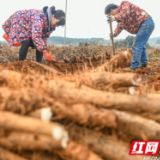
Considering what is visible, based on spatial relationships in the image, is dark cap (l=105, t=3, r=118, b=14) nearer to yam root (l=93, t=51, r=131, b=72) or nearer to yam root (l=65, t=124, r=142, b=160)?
yam root (l=93, t=51, r=131, b=72)

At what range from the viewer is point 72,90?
1090 millimetres

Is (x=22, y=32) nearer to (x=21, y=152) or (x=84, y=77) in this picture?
(x=84, y=77)

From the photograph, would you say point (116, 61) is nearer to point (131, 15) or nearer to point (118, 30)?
point (131, 15)

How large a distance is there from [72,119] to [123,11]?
141 inches

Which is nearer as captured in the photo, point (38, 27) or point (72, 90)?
point (72, 90)

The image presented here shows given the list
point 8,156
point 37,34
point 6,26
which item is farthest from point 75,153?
point 6,26

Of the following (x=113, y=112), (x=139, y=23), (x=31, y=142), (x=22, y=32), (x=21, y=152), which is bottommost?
(x=21, y=152)

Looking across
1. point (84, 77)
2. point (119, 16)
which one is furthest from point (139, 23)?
point (84, 77)

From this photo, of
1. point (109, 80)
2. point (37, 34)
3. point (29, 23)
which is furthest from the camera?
point (29, 23)

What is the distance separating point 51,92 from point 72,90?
152 millimetres

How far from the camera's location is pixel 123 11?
3775 mm

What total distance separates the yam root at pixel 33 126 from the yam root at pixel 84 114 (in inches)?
4.8

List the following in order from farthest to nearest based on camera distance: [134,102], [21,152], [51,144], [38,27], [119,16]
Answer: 1. [119,16]
2. [38,27]
3. [134,102]
4. [21,152]
5. [51,144]

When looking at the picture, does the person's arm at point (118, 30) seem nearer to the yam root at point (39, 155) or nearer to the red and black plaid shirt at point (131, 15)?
the red and black plaid shirt at point (131, 15)
